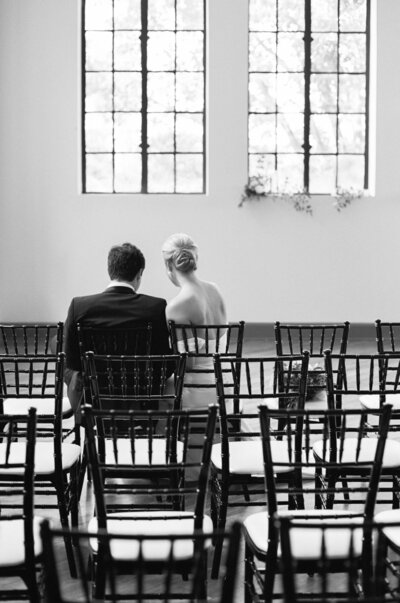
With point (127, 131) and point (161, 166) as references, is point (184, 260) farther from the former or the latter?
point (127, 131)

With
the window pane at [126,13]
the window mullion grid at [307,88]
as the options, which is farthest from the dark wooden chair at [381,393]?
the window pane at [126,13]

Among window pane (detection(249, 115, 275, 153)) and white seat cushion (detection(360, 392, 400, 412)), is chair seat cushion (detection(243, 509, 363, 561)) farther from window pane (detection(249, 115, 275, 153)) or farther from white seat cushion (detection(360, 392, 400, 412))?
window pane (detection(249, 115, 275, 153))

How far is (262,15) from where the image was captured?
1098cm

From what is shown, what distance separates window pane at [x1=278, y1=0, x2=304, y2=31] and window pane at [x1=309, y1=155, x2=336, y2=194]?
1573 millimetres

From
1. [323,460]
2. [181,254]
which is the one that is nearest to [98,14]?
[181,254]

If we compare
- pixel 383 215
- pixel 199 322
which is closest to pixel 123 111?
pixel 383 215

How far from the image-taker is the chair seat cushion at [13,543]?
8.86ft

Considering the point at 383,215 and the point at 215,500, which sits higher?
the point at 383,215

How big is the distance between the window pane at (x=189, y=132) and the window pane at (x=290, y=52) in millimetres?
1191

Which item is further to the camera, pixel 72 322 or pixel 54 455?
pixel 72 322

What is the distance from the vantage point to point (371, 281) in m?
11.1

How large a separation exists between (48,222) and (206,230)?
6.14ft

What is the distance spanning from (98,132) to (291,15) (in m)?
2.72

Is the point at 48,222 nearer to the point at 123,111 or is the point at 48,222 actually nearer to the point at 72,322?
the point at 123,111
